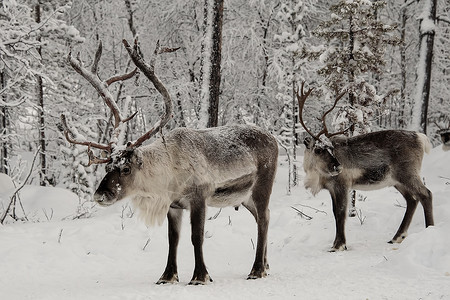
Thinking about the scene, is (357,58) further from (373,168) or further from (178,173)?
(178,173)

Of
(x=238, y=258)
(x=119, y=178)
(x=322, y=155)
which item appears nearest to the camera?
(x=119, y=178)

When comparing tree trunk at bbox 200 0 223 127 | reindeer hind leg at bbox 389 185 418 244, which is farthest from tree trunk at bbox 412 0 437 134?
reindeer hind leg at bbox 389 185 418 244

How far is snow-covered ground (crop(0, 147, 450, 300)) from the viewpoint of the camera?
173 inches

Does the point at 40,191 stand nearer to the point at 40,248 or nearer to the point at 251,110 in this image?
the point at 40,248

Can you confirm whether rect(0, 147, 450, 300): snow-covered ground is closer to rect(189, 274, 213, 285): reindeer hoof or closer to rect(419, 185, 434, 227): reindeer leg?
rect(189, 274, 213, 285): reindeer hoof

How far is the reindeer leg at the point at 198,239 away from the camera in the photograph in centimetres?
490

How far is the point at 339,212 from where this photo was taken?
23.1 feet

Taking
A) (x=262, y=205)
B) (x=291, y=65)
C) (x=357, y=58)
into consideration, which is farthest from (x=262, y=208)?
(x=291, y=65)

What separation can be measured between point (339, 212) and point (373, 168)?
35.0 inches

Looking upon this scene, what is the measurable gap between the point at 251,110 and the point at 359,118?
33.7 feet

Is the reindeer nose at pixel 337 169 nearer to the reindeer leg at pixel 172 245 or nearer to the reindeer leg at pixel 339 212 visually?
the reindeer leg at pixel 339 212

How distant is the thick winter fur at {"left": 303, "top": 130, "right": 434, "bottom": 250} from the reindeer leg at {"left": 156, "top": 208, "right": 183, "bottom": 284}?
2.74 meters

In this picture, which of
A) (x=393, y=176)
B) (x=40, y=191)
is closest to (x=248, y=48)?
(x=40, y=191)

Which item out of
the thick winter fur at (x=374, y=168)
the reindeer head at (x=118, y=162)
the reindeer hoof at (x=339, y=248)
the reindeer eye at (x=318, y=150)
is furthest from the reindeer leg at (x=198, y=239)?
the reindeer eye at (x=318, y=150)
